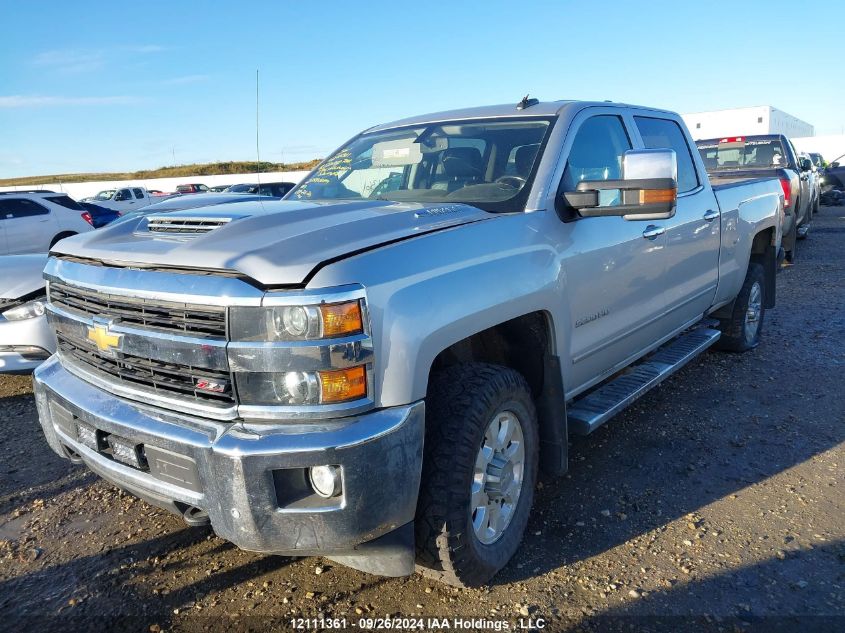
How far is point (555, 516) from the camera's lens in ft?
10.7

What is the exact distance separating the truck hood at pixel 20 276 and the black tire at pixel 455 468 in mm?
3674

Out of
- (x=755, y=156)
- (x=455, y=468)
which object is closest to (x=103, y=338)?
(x=455, y=468)

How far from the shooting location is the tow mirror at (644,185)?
2826mm

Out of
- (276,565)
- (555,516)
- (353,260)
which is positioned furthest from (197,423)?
(555,516)

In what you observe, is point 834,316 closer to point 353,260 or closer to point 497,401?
point 497,401

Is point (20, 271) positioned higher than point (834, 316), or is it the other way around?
point (20, 271)

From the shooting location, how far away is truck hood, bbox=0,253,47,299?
16.1ft

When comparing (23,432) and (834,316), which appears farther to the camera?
(834,316)

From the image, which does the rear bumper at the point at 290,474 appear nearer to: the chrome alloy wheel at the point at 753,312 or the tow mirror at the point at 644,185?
the tow mirror at the point at 644,185

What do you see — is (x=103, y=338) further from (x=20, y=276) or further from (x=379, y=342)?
(x=20, y=276)

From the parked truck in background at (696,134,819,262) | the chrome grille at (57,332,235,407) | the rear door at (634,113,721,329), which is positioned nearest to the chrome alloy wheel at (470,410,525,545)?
the chrome grille at (57,332,235,407)

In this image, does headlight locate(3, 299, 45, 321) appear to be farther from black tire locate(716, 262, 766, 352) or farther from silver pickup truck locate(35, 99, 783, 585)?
black tire locate(716, 262, 766, 352)

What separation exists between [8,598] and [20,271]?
10.0 ft

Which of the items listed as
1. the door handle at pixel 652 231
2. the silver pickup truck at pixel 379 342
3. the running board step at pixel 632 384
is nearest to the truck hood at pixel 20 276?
the silver pickup truck at pixel 379 342
